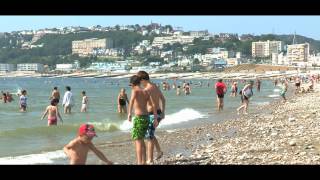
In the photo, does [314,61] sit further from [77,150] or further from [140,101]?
[77,150]

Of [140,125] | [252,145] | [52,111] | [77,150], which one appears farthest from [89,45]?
[77,150]

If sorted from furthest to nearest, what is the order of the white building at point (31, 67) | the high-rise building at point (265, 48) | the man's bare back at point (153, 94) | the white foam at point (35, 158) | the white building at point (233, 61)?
the high-rise building at point (265, 48) → the white building at point (233, 61) → the white building at point (31, 67) → the white foam at point (35, 158) → the man's bare back at point (153, 94)

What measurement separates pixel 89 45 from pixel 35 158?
7023 inches

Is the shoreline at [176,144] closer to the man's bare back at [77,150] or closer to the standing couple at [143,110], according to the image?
the standing couple at [143,110]

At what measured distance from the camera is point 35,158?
357 inches

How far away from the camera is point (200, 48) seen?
192 meters

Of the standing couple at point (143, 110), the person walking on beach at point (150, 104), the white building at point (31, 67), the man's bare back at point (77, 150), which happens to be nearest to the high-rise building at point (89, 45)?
the white building at point (31, 67)

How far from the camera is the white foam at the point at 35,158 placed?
8.69 m

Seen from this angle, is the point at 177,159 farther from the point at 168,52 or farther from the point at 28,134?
the point at 168,52

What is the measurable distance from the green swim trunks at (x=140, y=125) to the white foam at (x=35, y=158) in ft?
9.09

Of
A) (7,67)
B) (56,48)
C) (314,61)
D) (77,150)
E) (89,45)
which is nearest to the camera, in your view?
(77,150)

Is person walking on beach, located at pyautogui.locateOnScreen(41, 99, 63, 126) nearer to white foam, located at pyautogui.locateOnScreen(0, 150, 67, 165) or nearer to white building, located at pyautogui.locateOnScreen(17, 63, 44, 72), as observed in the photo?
white foam, located at pyautogui.locateOnScreen(0, 150, 67, 165)

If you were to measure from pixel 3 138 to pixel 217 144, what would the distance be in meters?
6.26
